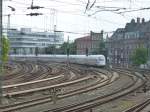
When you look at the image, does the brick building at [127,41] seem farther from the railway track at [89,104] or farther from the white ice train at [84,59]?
the railway track at [89,104]

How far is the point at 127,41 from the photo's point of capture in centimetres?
11462

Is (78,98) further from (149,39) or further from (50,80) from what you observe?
(149,39)

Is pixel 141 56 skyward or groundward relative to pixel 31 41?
groundward

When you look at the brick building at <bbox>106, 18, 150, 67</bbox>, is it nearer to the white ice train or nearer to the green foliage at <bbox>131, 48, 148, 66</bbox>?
the green foliage at <bbox>131, 48, 148, 66</bbox>

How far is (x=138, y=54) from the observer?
84312 millimetres

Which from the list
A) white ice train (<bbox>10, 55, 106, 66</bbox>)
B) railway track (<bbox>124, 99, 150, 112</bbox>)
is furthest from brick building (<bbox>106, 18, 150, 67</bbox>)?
railway track (<bbox>124, 99, 150, 112</bbox>)

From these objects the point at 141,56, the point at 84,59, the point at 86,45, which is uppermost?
the point at 86,45

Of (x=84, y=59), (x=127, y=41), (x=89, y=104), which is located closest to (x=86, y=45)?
(x=127, y=41)

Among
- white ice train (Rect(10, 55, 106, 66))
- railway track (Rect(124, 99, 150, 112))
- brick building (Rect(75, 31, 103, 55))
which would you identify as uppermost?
brick building (Rect(75, 31, 103, 55))

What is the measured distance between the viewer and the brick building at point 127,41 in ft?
355

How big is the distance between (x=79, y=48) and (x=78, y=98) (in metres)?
110

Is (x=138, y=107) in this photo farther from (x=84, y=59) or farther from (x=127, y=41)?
(x=127, y=41)

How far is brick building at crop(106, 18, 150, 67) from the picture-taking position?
108250 mm

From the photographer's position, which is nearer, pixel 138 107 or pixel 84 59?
pixel 138 107
